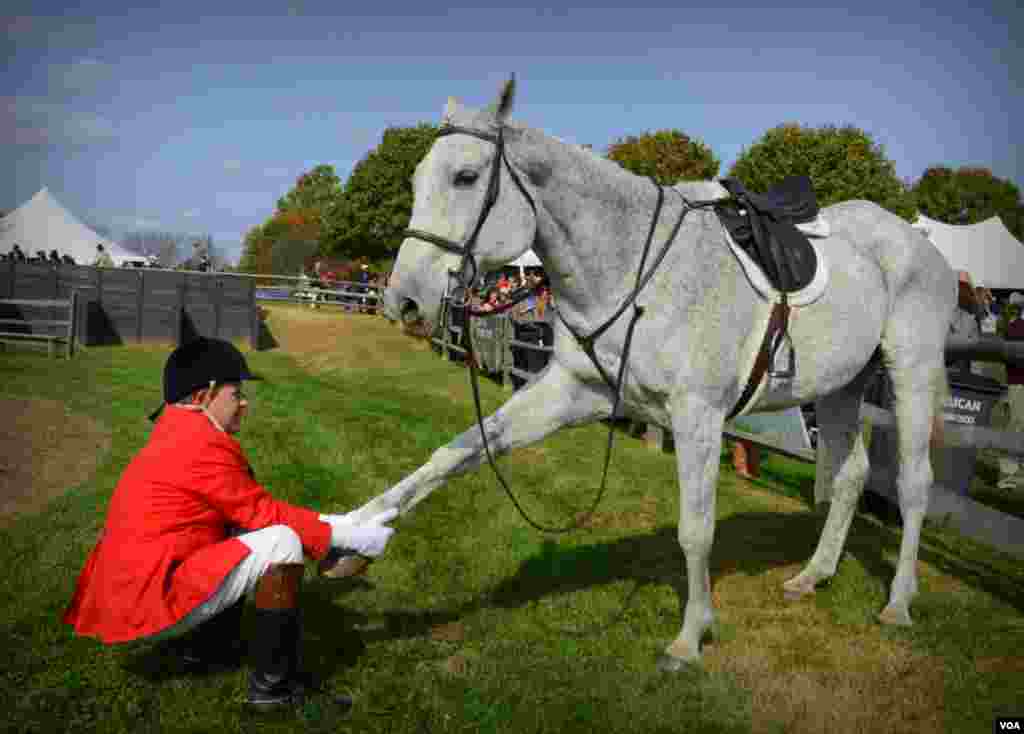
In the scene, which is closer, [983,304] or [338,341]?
[983,304]

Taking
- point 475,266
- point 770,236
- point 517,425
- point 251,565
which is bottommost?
point 251,565

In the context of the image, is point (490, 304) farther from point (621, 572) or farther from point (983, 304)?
point (983, 304)

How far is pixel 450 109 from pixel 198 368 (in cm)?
169

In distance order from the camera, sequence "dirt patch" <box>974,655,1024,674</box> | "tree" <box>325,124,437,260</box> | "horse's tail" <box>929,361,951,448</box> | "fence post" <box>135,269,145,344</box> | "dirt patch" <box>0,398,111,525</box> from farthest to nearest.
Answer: "tree" <box>325,124,437,260</box> → "fence post" <box>135,269,145,344</box> → "dirt patch" <box>0,398,111,525</box> → "horse's tail" <box>929,361,951,448</box> → "dirt patch" <box>974,655,1024,674</box>

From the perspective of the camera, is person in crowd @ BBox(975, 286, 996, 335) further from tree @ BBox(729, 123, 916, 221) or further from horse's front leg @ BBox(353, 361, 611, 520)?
tree @ BBox(729, 123, 916, 221)

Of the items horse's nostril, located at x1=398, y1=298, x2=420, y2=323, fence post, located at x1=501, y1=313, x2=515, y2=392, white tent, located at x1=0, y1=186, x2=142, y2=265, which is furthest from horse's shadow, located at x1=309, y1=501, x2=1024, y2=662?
white tent, located at x1=0, y1=186, x2=142, y2=265

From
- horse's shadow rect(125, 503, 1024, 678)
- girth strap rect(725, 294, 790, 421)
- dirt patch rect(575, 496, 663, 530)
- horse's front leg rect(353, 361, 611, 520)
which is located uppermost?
girth strap rect(725, 294, 790, 421)

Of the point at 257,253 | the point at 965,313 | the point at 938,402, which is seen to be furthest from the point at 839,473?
the point at 257,253

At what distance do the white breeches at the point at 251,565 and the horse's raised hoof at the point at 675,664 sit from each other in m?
2.02

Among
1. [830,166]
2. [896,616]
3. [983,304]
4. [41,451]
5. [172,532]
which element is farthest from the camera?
[830,166]

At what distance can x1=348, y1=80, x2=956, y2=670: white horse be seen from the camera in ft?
11.5

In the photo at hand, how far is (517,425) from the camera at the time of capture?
4098mm

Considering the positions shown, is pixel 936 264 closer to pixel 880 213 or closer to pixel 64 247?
pixel 880 213

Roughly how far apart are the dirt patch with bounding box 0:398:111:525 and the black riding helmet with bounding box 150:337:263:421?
3378mm
